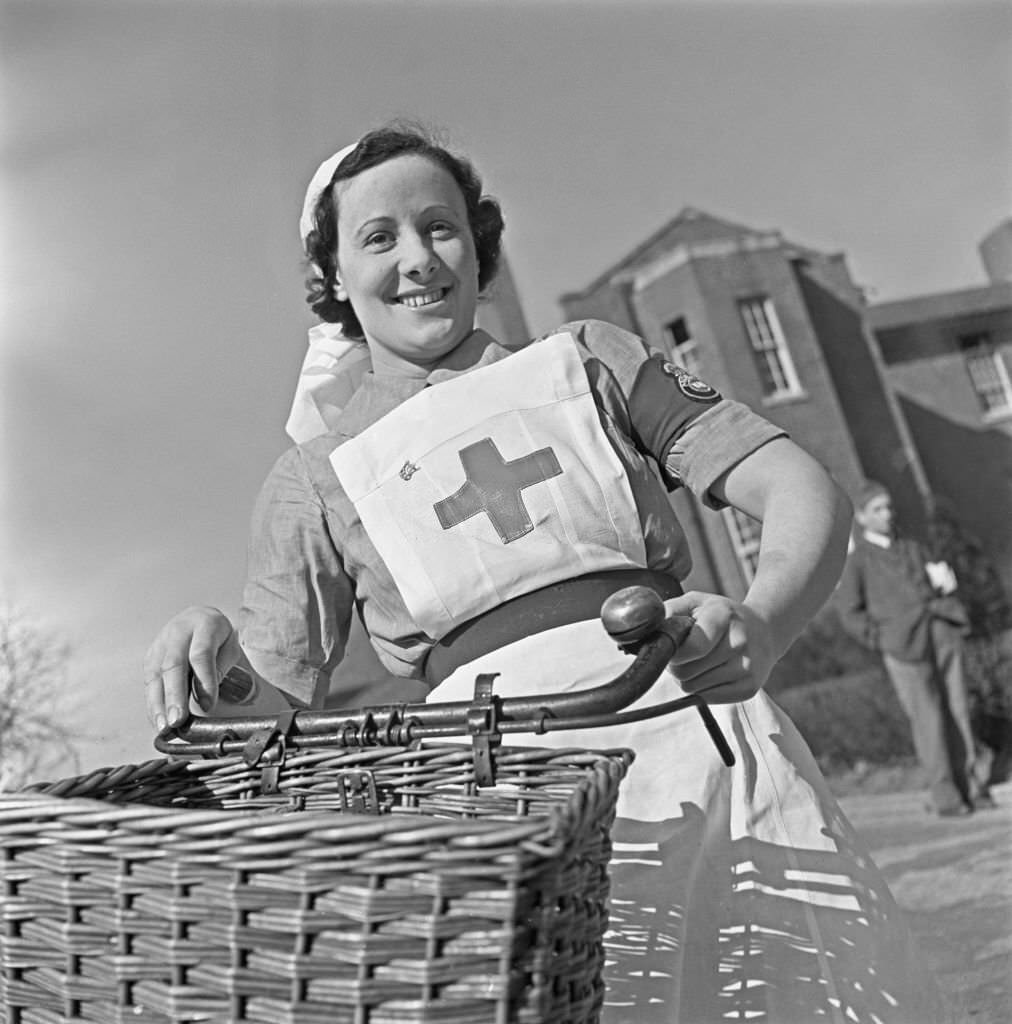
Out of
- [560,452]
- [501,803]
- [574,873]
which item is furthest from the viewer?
[560,452]

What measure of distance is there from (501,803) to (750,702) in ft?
1.23

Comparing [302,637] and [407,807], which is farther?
[302,637]

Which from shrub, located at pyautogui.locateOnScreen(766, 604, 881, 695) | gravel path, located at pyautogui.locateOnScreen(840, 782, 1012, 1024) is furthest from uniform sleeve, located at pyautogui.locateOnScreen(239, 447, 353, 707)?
shrub, located at pyautogui.locateOnScreen(766, 604, 881, 695)

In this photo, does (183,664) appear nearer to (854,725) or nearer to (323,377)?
(323,377)

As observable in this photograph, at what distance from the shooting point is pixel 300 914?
38.9 inches

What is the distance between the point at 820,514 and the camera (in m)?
1.42

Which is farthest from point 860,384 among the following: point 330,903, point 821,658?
point 330,903

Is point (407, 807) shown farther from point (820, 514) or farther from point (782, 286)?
point (782, 286)

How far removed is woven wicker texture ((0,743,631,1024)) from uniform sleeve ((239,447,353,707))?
0.57 m

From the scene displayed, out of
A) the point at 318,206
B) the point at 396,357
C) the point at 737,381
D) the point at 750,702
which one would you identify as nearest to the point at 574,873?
the point at 750,702

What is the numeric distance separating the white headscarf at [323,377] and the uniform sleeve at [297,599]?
0.57 feet

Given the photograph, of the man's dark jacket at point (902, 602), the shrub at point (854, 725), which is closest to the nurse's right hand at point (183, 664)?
the man's dark jacket at point (902, 602)

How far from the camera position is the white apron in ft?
4.57

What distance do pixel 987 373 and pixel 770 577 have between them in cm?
2383
